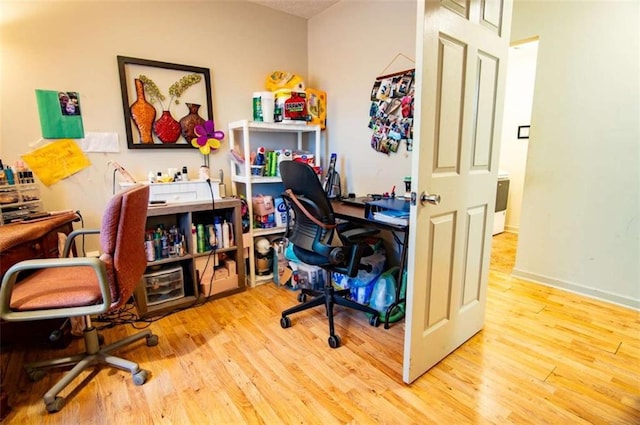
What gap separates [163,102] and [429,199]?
2153 mm

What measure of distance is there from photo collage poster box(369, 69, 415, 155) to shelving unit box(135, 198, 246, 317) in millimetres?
1259

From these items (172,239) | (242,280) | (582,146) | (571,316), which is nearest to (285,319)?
(242,280)

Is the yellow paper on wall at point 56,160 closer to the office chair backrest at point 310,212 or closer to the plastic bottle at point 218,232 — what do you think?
the plastic bottle at point 218,232

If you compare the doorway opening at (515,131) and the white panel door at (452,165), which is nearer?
the white panel door at (452,165)

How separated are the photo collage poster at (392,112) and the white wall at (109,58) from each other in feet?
3.64

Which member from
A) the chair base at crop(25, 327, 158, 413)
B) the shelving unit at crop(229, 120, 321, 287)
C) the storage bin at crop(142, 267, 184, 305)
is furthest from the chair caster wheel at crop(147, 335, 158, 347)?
the shelving unit at crop(229, 120, 321, 287)

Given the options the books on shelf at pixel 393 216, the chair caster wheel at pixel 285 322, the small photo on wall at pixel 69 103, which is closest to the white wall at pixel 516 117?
the books on shelf at pixel 393 216

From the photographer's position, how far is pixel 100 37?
2.17 m

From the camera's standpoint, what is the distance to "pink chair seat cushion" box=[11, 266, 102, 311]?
1.33 m

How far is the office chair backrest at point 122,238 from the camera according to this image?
4.39ft

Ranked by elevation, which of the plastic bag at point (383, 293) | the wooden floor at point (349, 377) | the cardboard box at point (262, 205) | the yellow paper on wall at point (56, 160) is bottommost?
the wooden floor at point (349, 377)

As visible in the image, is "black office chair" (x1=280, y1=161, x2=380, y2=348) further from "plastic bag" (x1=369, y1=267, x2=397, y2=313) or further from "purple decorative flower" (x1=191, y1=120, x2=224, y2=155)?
Result: "purple decorative flower" (x1=191, y1=120, x2=224, y2=155)

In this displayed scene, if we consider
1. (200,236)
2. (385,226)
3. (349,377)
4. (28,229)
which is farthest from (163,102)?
(349,377)

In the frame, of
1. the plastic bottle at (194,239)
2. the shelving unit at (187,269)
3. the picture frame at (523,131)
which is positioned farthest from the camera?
the picture frame at (523,131)
